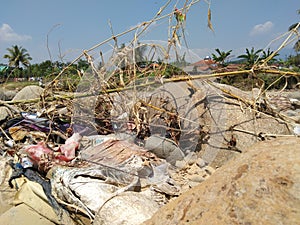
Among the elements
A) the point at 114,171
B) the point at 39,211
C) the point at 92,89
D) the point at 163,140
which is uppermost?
the point at 92,89

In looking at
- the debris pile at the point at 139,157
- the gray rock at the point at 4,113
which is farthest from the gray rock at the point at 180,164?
the gray rock at the point at 4,113

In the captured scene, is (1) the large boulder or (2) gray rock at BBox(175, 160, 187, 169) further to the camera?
(2) gray rock at BBox(175, 160, 187, 169)

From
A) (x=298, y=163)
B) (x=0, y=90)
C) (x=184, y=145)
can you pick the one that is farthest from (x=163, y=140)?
(x=0, y=90)

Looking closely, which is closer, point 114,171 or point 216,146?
point 114,171

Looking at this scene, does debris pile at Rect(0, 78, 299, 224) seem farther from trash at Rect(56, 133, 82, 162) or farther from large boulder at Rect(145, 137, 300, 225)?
large boulder at Rect(145, 137, 300, 225)

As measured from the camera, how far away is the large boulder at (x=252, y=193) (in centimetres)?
104

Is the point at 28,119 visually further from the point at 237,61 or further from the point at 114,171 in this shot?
the point at 237,61

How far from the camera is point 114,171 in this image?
8.10ft

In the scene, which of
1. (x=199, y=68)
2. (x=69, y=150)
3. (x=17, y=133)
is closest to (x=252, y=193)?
(x=199, y=68)

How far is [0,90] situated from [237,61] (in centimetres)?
366

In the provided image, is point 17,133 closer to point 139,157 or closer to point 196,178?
point 139,157

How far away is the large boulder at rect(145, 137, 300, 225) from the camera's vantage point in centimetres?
104

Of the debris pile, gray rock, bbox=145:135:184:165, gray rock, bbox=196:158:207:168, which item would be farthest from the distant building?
gray rock, bbox=196:158:207:168

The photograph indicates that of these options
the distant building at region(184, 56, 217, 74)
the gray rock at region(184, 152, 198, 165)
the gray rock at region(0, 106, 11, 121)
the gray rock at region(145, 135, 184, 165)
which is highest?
the distant building at region(184, 56, 217, 74)
